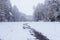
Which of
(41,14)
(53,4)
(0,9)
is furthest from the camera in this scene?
(41,14)

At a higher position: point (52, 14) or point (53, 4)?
point (53, 4)

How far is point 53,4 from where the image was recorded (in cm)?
5191

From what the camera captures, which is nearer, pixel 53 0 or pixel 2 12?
pixel 2 12

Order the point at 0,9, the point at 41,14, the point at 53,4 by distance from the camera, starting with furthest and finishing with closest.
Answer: the point at 41,14, the point at 53,4, the point at 0,9

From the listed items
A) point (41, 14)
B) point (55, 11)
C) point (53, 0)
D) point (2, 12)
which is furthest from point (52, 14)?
point (41, 14)

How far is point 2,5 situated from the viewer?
5050cm

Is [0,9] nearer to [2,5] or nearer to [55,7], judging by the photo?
[2,5]

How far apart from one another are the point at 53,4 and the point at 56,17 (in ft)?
18.0

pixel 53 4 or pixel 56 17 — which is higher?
pixel 53 4

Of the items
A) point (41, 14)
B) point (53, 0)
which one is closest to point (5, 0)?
point (53, 0)

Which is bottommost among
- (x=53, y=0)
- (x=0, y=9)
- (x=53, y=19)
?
(x=53, y=19)

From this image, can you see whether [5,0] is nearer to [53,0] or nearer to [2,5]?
[2,5]

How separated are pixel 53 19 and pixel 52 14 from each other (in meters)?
1.84

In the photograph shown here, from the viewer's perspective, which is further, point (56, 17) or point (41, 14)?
point (41, 14)
